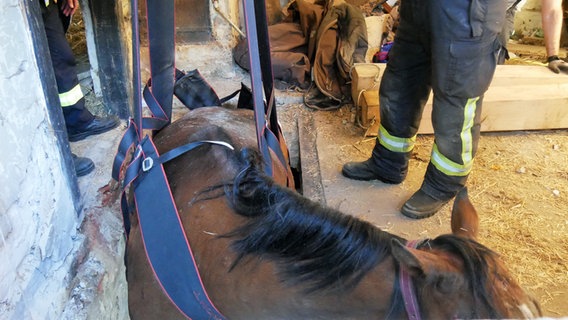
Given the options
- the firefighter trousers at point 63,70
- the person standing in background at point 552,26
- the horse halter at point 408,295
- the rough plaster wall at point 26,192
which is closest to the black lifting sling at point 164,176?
the rough plaster wall at point 26,192

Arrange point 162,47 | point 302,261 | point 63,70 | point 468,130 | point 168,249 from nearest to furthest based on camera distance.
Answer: point 302,261
point 168,249
point 162,47
point 468,130
point 63,70

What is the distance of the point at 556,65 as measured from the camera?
12.5ft

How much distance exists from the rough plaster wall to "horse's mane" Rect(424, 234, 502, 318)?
136 cm

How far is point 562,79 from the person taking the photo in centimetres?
366

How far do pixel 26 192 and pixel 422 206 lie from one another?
2.01 metres

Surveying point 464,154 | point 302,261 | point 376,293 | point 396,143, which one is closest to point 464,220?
point 376,293

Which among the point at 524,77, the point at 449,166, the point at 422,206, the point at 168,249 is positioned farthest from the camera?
the point at 524,77

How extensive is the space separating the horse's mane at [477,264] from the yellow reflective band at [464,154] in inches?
56.1

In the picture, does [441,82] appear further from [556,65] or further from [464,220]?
[556,65]

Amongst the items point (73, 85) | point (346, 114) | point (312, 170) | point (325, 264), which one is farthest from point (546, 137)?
point (73, 85)

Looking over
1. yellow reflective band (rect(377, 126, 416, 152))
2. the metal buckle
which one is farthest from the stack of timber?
the metal buckle

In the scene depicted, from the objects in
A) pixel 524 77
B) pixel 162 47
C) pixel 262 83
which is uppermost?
pixel 162 47

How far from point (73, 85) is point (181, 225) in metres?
1.96

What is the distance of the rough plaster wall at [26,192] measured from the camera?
5.02 feet
